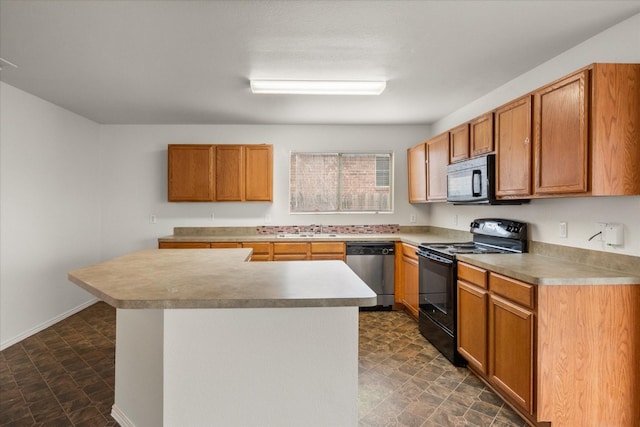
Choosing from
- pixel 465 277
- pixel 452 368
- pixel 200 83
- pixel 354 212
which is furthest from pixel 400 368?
pixel 200 83

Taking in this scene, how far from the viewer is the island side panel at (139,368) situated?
1.67 m

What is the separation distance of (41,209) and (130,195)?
3.92 feet

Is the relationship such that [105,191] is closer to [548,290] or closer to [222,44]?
[222,44]

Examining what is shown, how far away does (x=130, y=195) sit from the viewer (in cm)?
490

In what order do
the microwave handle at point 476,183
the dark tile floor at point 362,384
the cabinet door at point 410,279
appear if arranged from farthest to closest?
the cabinet door at point 410,279 < the microwave handle at point 476,183 < the dark tile floor at point 362,384

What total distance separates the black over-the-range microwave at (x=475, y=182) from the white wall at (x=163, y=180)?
77.0 inches

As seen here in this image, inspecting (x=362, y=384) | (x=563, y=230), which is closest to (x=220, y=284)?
(x=362, y=384)

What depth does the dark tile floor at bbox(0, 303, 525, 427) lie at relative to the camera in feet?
7.18

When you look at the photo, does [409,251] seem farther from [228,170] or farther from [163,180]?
[163,180]

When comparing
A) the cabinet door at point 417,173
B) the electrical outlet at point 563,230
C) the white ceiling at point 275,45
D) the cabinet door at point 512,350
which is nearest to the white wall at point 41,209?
the white ceiling at point 275,45

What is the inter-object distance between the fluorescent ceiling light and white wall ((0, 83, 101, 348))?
8.16 feet

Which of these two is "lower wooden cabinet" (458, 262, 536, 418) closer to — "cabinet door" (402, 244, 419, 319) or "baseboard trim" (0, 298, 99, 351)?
"cabinet door" (402, 244, 419, 319)

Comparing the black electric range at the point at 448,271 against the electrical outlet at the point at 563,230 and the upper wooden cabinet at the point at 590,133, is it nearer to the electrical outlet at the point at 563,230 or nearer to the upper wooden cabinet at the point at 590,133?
the electrical outlet at the point at 563,230

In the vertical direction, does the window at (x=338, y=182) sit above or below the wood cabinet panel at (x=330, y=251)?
above
